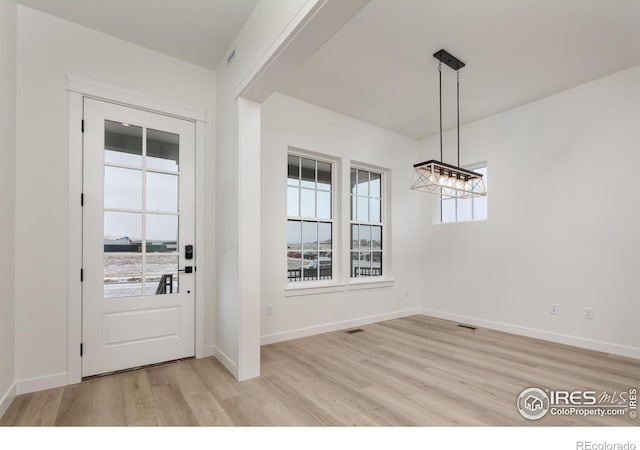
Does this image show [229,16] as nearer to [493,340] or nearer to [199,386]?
[199,386]

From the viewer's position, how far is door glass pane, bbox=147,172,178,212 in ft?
10.0

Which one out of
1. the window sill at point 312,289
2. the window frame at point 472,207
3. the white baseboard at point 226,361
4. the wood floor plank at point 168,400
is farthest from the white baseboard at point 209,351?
the window frame at point 472,207

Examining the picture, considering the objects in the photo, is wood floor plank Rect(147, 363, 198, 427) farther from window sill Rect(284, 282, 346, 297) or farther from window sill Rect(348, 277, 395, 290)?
window sill Rect(348, 277, 395, 290)

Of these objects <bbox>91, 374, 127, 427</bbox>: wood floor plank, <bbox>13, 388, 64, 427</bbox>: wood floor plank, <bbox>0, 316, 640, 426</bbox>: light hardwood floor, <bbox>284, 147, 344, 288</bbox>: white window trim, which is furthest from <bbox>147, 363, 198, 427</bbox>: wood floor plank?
<bbox>284, 147, 344, 288</bbox>: white window trim

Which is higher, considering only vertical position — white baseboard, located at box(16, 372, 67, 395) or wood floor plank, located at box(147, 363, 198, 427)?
white baseboard, located at box(16, 372, 67, 395)

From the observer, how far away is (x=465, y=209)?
16.2 feet

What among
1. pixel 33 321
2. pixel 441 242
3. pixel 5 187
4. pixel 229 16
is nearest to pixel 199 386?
pixel 33 321

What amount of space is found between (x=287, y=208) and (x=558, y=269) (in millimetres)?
3407

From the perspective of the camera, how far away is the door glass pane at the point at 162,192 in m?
3.05

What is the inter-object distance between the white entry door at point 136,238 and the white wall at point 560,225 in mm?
3899

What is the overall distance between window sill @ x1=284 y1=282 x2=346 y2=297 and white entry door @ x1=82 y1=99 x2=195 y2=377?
118 centimetres

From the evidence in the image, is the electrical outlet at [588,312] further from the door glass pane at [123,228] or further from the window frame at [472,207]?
the door glass pane at [123,228]

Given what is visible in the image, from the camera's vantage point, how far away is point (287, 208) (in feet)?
13.5

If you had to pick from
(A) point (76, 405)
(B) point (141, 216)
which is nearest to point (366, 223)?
(B) point (141, 216)
